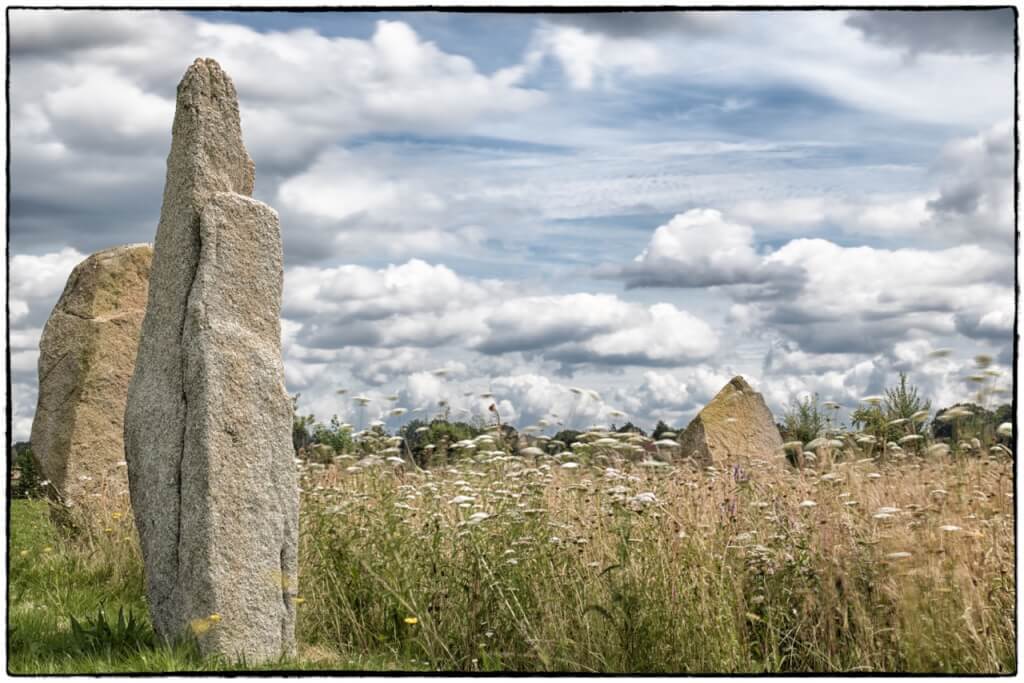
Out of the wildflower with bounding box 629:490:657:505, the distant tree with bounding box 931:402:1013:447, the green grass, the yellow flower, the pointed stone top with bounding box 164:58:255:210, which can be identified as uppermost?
the pointed stone top with bounding box 164:58:255:210

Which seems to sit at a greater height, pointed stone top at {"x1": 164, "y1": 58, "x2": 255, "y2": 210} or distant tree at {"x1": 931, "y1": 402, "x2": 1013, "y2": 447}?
pointed stone top at {"x1": 164, "y1": 58, "x2": 255, "y2": 210}

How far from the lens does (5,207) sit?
672 cm

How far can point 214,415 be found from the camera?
6.12 meters

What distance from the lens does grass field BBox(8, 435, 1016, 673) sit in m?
6.18

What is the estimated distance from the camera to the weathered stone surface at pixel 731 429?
14258mm

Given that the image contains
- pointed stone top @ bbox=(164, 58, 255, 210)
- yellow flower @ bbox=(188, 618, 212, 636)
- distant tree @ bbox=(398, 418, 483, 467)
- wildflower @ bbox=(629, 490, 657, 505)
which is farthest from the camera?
distant tree @ bbox=(398, 418, 483, 467)

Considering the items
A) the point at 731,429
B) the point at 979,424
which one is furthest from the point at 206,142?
the point at 731,429

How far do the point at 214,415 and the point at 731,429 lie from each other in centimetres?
951

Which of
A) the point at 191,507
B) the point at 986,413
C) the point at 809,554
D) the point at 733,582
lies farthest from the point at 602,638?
the point at 986,413

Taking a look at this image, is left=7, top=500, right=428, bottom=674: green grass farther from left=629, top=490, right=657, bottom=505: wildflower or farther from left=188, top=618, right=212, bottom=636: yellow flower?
left=629, top=490, right=657, bottom=505: wildflower

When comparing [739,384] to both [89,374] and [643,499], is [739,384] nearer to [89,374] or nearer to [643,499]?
[89,374]

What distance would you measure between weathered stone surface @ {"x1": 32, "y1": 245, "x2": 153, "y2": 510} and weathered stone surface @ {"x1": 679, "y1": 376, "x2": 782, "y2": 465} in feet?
23.0

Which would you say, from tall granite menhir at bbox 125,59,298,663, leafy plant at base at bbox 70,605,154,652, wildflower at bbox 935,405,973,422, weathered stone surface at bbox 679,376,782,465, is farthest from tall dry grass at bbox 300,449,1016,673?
weathered stone surface at bbox 679,376,782,465

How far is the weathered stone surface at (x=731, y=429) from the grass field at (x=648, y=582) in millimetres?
6179
